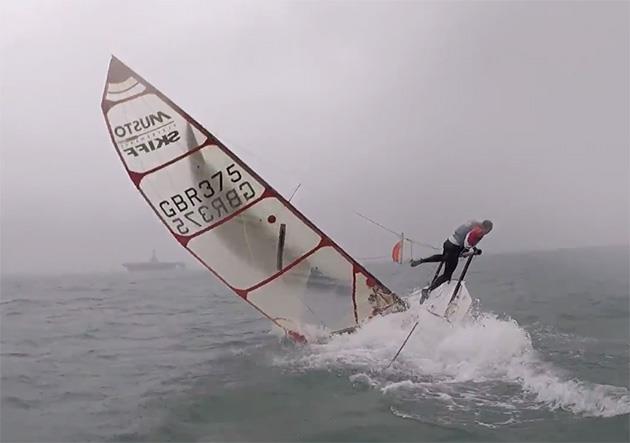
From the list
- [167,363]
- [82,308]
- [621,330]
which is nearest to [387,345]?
[167,363]

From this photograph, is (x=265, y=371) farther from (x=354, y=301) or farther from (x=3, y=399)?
(x=3, y=399)

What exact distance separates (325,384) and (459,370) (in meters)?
2.35

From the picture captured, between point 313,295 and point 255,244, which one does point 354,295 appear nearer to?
point 313,295

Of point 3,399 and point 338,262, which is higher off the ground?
point 338,262

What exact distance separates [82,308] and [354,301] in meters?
13.5

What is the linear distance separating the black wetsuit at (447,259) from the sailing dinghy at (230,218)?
33.9 inches

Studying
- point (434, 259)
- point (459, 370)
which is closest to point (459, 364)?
point (459, 370)

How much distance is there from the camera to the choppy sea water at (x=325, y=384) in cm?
654

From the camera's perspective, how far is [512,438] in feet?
20.3

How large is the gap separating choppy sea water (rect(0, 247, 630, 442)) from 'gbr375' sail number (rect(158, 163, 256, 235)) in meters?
2.63

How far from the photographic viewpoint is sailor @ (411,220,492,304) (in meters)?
9.97

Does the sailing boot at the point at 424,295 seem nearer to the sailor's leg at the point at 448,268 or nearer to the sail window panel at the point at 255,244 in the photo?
the sailor's leg at the point at 448,268

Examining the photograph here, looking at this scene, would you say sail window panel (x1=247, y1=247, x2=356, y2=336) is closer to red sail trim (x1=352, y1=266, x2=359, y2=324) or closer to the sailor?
red sail trim (x1=352, y1=266, x2=359, y2=324)

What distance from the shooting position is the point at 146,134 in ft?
32.6
